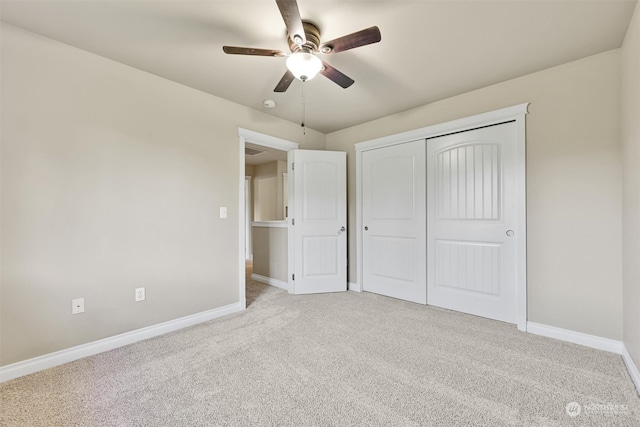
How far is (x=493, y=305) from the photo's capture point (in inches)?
105

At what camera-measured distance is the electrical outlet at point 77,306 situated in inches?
78.9

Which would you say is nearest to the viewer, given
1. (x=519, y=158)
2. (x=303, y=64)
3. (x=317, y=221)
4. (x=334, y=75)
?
(x=303, y=64)

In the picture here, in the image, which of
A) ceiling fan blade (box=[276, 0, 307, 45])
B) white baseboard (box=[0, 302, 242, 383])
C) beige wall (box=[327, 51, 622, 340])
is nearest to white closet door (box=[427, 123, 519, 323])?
beige wall (box=[327, 51, 622, 340])

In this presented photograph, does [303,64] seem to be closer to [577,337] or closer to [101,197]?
[101,197]

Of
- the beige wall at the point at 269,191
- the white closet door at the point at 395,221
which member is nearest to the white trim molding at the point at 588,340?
the white closet door at the point at 395,221

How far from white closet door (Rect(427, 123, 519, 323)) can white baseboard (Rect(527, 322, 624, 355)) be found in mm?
198

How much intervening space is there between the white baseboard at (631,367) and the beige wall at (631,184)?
0.05 metres

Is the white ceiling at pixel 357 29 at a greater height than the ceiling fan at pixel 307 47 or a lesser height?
greater

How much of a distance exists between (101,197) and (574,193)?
3828 mm

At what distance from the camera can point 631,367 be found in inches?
69.6

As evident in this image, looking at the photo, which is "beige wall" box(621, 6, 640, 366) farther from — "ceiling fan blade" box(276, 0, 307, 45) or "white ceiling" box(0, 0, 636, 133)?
"ceiling fan blade" box(276, 0, 307, 45)

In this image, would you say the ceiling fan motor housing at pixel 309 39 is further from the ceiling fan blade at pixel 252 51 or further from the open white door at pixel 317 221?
the open white door at pixel 317 221

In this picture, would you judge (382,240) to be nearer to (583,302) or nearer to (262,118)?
(583,302)

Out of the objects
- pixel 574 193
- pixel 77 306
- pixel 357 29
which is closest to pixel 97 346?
pixel 77 306
